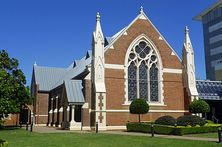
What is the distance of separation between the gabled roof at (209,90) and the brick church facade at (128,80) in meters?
4.09

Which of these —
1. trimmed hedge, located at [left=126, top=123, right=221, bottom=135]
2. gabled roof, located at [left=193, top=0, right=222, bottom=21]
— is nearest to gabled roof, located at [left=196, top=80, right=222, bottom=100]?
trimmed hedge, located at [left=126, top=123, right=221, bottom=135]

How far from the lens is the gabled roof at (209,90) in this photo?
42.5 m

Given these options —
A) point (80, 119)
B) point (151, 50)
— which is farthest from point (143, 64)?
point (80, 119)

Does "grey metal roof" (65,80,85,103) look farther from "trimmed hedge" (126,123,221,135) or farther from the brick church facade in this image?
"trimmed hedge" (126,123,221,135)

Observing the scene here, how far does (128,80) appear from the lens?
37531 millimetres

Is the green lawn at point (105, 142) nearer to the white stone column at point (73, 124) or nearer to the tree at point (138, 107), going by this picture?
the tree at point (138, 107)

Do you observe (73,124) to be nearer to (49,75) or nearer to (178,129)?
(178,129)

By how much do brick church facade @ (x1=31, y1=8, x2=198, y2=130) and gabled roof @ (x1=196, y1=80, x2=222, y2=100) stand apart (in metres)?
4.09

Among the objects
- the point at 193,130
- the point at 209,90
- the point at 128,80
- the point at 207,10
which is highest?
the point at 207,10

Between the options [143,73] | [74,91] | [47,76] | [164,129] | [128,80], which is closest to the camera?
[164,129]

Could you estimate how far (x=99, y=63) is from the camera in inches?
1407

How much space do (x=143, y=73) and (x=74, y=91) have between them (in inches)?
331

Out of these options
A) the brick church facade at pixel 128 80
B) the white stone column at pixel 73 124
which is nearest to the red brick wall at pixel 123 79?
the brick church facade at pixel 128 80

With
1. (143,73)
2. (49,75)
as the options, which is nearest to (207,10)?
(49,75)
